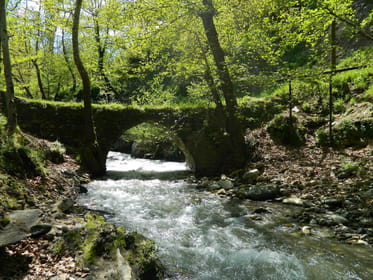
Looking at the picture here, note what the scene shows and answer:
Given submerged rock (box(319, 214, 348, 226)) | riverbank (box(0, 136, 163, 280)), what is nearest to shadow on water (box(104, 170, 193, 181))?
riverbank (box(0, 136, 163, 280))

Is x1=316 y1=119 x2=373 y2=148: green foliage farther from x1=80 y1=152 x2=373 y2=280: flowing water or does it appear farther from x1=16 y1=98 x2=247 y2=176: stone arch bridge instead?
x1=80 y1=152 x2=373 y2=280: flowing water

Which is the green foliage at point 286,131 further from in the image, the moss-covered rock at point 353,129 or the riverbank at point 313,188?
the moss-covered rock at point 353,129

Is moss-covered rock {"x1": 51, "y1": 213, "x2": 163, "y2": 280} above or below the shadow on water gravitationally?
above

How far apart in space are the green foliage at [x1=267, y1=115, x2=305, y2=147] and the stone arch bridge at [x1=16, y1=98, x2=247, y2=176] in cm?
226

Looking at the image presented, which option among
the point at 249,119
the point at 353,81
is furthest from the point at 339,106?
the point at 249,119

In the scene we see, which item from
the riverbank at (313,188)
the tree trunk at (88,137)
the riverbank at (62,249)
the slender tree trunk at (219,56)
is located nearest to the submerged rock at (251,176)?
the riverbank at (313,188)

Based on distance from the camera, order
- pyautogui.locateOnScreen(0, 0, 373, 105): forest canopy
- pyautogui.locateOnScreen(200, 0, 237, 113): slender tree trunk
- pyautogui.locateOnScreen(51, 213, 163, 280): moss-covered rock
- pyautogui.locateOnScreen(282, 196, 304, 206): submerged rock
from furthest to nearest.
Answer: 1. pyautogui.locateOnScreen(200, 0, 237, 113): slender tree trunk
2. pyautogui.locateOnScreen(0, 0, 373, 105): forest canopy
3. pyautogui.locateOnScreen(282, 196, 304, 206): submerged rock
4. pyautogui.locateOnScreen(51, 213, 163, 280): moss-covered rock

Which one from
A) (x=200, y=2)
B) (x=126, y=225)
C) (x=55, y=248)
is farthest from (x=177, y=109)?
(x=55, y=248)

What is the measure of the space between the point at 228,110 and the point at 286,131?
2.63 m

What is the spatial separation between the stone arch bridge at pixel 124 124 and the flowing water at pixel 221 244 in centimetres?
358

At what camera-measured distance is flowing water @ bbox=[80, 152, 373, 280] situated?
150 inches

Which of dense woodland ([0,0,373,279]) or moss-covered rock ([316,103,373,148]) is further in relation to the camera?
moss-covered rock ([316,103,373,148])

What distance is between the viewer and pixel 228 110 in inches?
395

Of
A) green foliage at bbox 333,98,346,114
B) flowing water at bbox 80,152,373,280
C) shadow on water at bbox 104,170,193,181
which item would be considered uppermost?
green foliage at bbox 333,98,346,114
